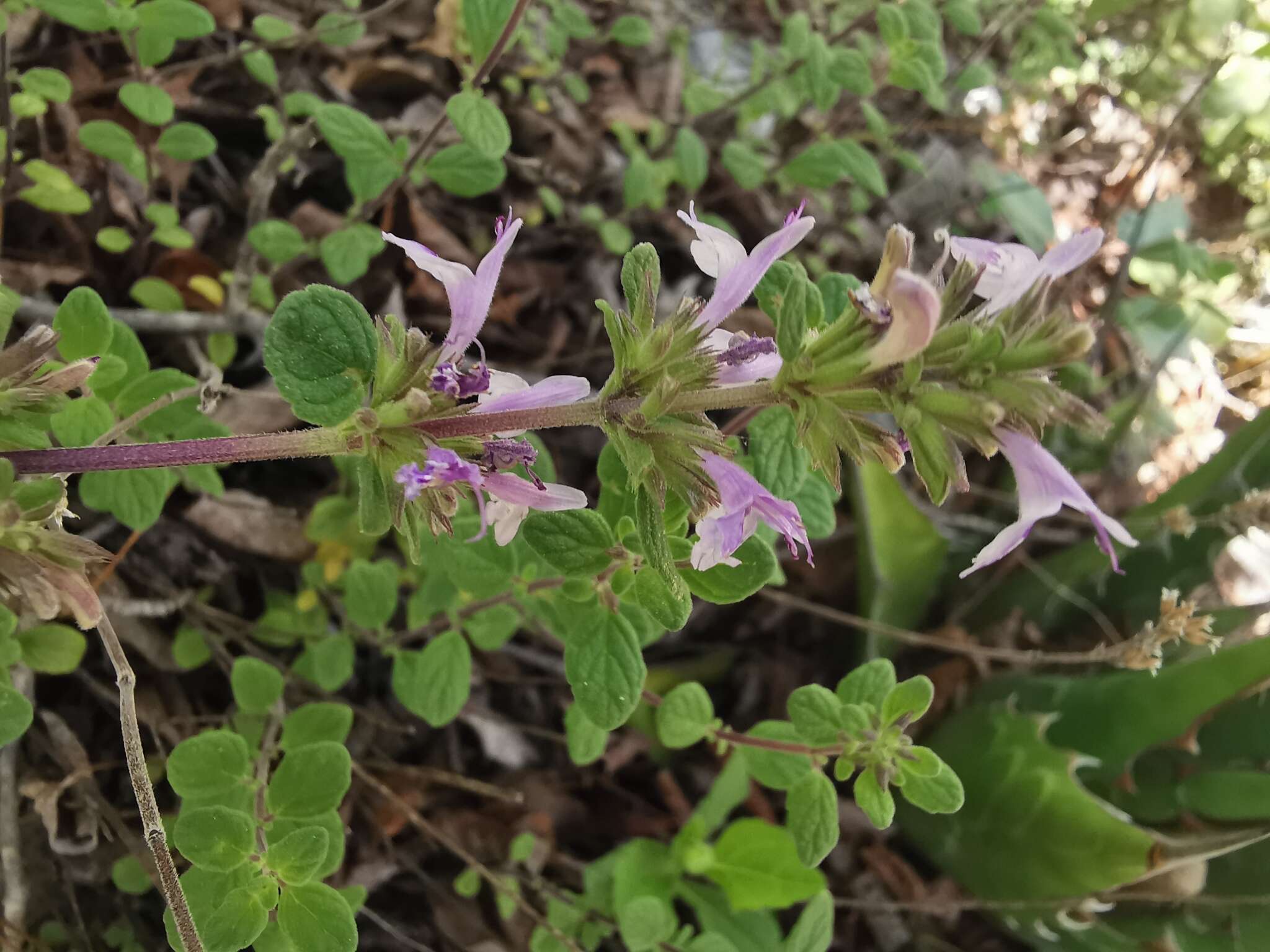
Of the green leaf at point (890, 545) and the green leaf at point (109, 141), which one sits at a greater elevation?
the green leaf at point (109, 141)

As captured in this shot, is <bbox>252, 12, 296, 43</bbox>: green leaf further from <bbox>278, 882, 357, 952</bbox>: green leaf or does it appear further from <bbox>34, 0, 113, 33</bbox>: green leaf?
<bbox>278, 882, 357, 952</bbox>: green leaf

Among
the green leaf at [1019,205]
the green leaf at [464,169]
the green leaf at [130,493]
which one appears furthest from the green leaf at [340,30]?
the green leaf at [1019,205]

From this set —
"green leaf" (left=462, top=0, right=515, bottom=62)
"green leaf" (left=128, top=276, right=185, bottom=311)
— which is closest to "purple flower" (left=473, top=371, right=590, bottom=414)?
"green leaf" (left=462, top=0, right=515, bottom=62)

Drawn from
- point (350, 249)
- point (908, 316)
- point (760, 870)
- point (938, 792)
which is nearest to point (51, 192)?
point (350, 249)

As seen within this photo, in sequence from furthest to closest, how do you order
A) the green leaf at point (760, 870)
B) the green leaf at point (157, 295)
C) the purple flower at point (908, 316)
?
the green leaf at point (760, 870)
the green leaf at point (157, 295)
the purple flower at point (908, 316)

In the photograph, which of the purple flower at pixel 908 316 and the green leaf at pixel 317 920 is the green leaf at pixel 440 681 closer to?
the green leaf at pixel 317 920

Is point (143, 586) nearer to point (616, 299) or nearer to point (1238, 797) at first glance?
point (616, 299)

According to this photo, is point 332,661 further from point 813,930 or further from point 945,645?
point 945,645

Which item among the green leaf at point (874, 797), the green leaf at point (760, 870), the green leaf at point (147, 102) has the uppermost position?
the green leaf at point (147, 102)
